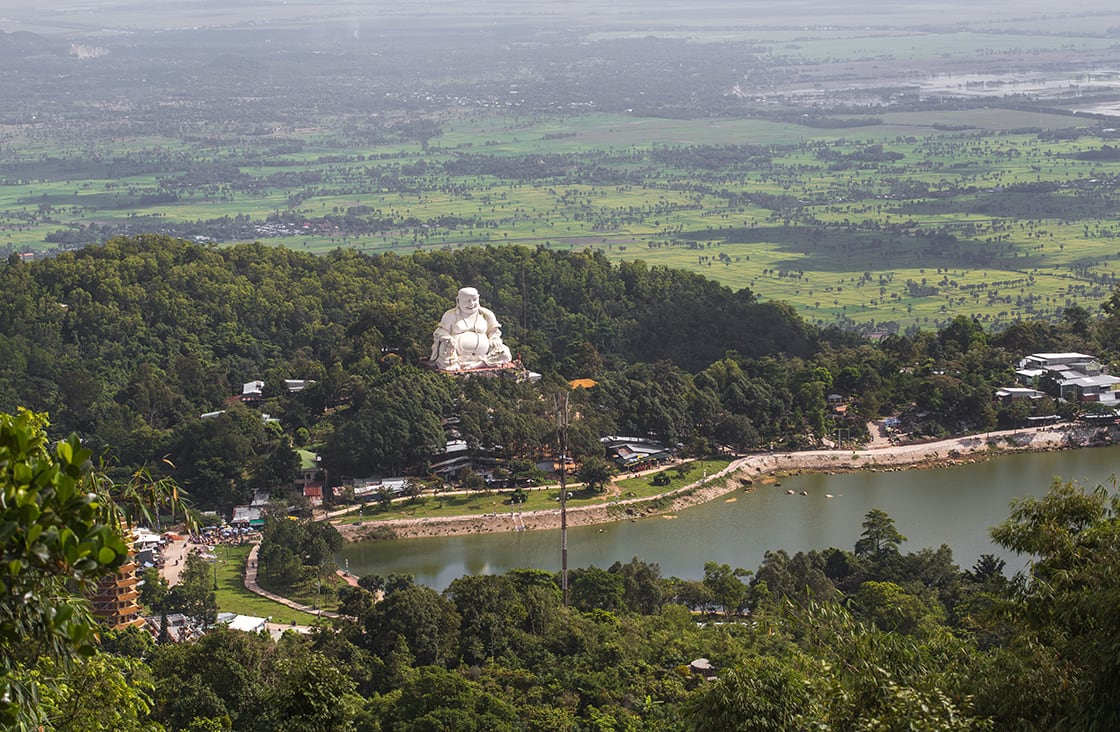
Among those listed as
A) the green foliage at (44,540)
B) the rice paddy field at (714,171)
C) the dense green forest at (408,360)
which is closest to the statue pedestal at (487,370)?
the dense green forest at (408,360)

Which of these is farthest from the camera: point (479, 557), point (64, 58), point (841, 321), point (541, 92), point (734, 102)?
point (64, 58)

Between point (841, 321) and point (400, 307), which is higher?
point (400, 307)

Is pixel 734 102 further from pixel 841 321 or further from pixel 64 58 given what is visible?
pixel 841 321

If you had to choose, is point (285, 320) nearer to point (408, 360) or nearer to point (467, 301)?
point (408, 360)

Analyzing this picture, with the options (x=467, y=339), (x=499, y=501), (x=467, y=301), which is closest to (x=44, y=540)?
(x=499, y=501)

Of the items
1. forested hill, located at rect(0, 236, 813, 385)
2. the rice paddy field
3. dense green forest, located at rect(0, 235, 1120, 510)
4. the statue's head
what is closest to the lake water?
dense green forest, located at rect(0, 235, 1120, 510)

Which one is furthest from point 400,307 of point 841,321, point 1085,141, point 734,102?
→ point 734,102

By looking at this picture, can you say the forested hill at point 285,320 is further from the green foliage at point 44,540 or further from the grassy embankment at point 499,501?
the green foliage at point 44,540
